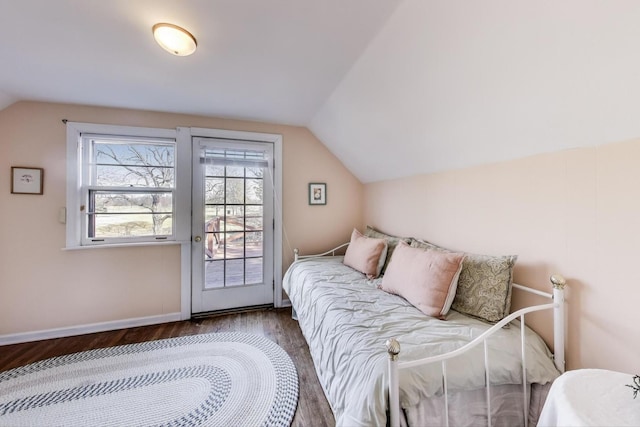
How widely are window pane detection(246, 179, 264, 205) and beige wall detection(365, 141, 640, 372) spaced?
2183 mm

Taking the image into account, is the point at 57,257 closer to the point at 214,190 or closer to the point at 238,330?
the point at 214,190

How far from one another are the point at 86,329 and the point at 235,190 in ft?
6.56

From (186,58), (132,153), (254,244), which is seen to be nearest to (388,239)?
(254,244)

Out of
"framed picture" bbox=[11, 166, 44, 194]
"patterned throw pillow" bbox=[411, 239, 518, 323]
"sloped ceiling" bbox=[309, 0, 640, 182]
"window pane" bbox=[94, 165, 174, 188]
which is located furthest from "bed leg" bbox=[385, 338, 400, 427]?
"framed picture" bbox=[11, 166, 44, 194]

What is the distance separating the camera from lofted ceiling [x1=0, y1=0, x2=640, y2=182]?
1.03 metres

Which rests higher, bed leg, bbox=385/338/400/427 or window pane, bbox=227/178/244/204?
window pane, bbox=227/178/244/204

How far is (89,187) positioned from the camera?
2523 mm

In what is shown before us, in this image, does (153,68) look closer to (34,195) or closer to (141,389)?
(34,195)

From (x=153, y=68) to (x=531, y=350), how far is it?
293cm

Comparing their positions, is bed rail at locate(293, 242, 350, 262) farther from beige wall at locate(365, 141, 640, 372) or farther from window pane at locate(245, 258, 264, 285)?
beige wall at locate(365, 141, 640, 372)

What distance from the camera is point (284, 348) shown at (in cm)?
223

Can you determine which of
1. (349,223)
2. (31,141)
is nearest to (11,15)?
(31,141)

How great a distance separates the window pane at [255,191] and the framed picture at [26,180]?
6.16 ft

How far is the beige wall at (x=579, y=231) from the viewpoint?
3.63 feet
